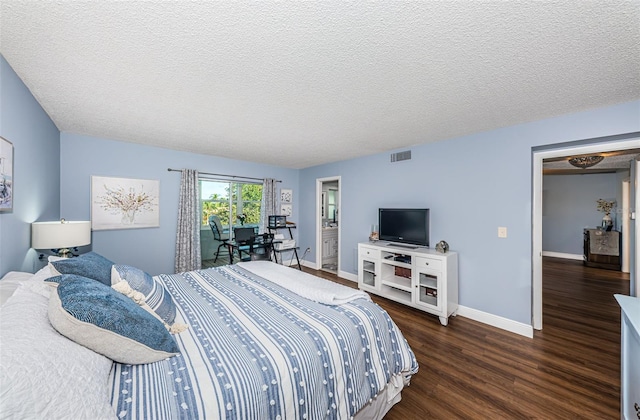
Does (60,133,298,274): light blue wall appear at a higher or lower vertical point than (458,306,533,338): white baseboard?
higher

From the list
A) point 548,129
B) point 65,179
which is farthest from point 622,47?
point 65,179

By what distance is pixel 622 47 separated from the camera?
56.4 inches

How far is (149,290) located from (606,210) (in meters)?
8.95

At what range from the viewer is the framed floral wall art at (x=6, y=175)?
1.55m

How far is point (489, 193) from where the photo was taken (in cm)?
297

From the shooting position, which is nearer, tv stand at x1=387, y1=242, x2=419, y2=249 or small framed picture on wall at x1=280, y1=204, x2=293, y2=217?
tv stand at x1=387, y1=242, x2=419, y2=249

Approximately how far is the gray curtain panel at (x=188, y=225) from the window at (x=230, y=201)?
0.34 meters

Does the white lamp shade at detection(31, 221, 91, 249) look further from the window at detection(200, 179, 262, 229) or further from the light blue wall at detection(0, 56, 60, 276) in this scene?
the window at detection(200, 179, 262, 229)

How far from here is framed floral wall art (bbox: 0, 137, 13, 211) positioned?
1.55 m

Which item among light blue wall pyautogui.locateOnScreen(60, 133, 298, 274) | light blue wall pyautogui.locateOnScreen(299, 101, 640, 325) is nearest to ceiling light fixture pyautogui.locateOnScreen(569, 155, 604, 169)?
light blue wall pyautogui.locateOnScreen(299, 101, 640, 325)

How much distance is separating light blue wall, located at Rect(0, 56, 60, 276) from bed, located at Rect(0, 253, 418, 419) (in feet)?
1.22

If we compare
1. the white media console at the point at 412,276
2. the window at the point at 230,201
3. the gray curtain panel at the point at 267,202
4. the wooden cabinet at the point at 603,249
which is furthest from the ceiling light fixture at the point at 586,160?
the window at the point at 230,201

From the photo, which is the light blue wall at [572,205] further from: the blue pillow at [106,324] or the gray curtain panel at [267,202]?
the blue pillow at [106,324]

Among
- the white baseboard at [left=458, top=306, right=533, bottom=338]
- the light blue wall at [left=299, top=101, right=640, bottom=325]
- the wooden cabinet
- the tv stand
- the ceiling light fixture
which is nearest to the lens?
the light blue wall at [left=299, top=101, right=640, bottom=325]
